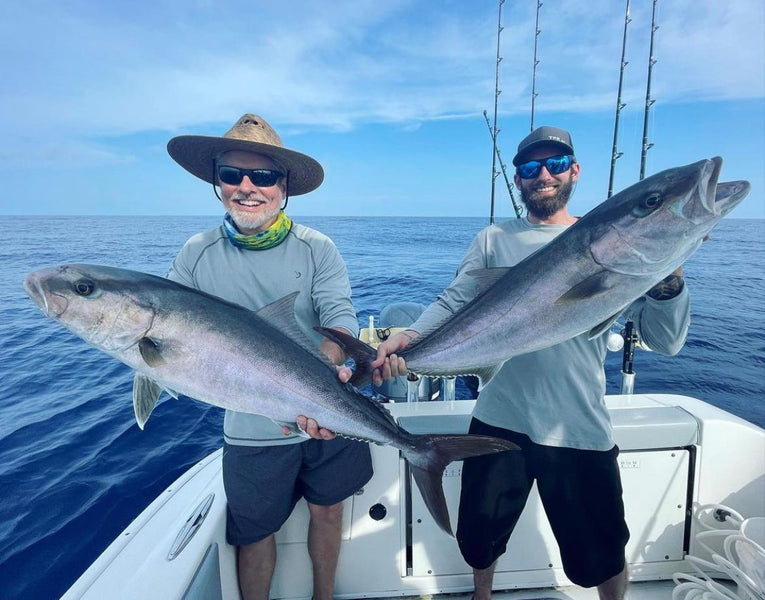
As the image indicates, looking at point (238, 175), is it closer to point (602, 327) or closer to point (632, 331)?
point (602, 327)

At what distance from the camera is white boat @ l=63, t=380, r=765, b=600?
2906 mm

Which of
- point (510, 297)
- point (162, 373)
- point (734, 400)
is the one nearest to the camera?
point (162, 373)

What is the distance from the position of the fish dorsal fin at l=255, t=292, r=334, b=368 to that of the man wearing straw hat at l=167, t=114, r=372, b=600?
30 cm

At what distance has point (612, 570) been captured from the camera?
2406 millimetres

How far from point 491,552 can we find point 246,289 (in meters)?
2.14

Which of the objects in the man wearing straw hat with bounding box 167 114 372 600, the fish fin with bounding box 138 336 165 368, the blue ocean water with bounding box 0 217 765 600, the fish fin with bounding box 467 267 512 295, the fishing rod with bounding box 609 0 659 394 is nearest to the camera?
the fish fin with bounding box 138 336 165 368

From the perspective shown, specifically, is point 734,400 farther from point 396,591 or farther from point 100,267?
point 100,267

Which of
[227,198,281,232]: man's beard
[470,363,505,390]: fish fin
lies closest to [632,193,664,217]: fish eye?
[470,363,505,390]: fish fin

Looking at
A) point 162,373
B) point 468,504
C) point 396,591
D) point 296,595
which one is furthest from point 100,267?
point 396,591

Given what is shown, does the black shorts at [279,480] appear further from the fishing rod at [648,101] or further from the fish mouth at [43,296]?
the fishing rod at [648,101]

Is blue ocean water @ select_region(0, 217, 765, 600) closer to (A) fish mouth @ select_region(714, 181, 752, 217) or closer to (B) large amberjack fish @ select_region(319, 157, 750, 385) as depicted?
(B) large amberjack fish @ select_region(319, 157, 750, 385)

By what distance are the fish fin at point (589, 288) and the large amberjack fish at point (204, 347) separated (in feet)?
2.51

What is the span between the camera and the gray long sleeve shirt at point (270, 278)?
2.44 m

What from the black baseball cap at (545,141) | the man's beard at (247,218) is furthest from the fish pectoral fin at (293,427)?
the black baseball cap at (545,141)
